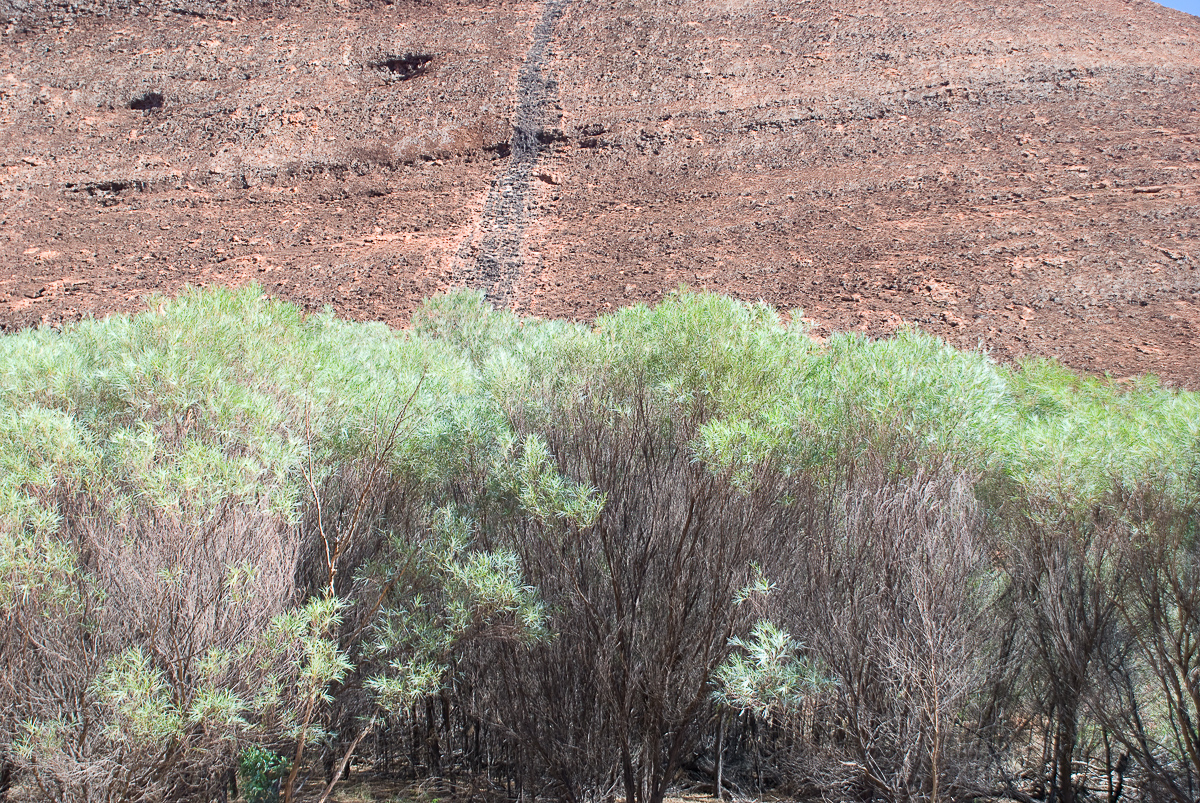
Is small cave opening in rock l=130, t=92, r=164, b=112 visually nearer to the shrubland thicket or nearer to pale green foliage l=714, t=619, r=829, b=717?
the shrubland thicket

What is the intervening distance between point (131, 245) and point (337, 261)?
647 centimetres

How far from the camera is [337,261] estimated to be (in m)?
21.2

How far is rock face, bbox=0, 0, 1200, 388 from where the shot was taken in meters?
17.3

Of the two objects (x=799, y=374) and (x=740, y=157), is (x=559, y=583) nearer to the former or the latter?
(x=799, y=374)

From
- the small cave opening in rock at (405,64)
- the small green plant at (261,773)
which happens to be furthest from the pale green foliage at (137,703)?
the small cave opening in rock at (405,64)

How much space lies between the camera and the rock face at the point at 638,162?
1731cm

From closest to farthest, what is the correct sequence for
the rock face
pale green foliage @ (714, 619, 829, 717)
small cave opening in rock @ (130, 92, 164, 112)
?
pale green foliage @ (714, 619, 829, 717), the rock face, small cave opening in rock @ (130, 92, 164, 112)

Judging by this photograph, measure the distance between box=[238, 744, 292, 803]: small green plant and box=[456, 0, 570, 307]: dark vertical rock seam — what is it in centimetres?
1411

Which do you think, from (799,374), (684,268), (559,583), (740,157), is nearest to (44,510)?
(559,583)

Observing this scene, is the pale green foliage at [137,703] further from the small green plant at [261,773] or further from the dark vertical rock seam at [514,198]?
the dark vertical rock seam at [514,198]

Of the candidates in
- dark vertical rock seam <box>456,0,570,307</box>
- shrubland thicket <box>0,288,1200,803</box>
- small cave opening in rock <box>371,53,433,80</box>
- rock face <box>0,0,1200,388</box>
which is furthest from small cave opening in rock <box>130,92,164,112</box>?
shrubland thicket <box>0,288,1200,803</box>

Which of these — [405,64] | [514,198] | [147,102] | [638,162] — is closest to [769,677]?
[514,198]

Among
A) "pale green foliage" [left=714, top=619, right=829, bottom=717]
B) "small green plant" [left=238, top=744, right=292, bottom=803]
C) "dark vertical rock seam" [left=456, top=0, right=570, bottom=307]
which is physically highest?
"dark vertical rock seam" [left=456, top=0, right=570, bottom=307]

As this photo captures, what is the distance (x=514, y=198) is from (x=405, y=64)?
27.4ft
